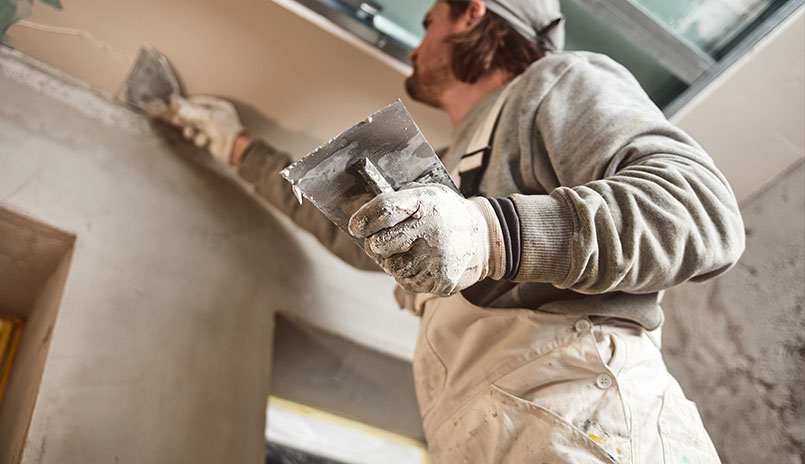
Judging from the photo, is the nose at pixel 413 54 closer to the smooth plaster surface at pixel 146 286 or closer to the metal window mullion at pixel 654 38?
the metal window mullion at pixel 654 38

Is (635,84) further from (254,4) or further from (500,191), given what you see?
(254,4)

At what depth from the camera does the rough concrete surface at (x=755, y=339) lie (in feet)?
4.77

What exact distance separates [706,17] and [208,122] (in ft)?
5.03

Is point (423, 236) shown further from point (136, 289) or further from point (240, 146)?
point (240, 146)

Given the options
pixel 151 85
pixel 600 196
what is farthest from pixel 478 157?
pixel 151 85

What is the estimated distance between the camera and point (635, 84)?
135 centimetres

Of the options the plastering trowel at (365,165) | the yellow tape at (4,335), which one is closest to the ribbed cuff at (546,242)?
the plastering trowel at (365,165)

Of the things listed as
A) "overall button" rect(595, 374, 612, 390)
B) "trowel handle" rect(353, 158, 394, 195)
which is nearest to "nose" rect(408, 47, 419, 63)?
"trowel handle" rect(353, 158, 394, 195)

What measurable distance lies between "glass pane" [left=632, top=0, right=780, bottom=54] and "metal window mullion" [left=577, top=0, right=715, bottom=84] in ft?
0.19

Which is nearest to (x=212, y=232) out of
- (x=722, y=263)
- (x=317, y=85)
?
(x=317, y=85)

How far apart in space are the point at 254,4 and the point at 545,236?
1134 millimetres

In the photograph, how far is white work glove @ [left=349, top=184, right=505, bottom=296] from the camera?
0.82 metres

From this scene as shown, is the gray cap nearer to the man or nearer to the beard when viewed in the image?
the beard

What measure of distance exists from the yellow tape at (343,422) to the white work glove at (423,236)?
1473mm
